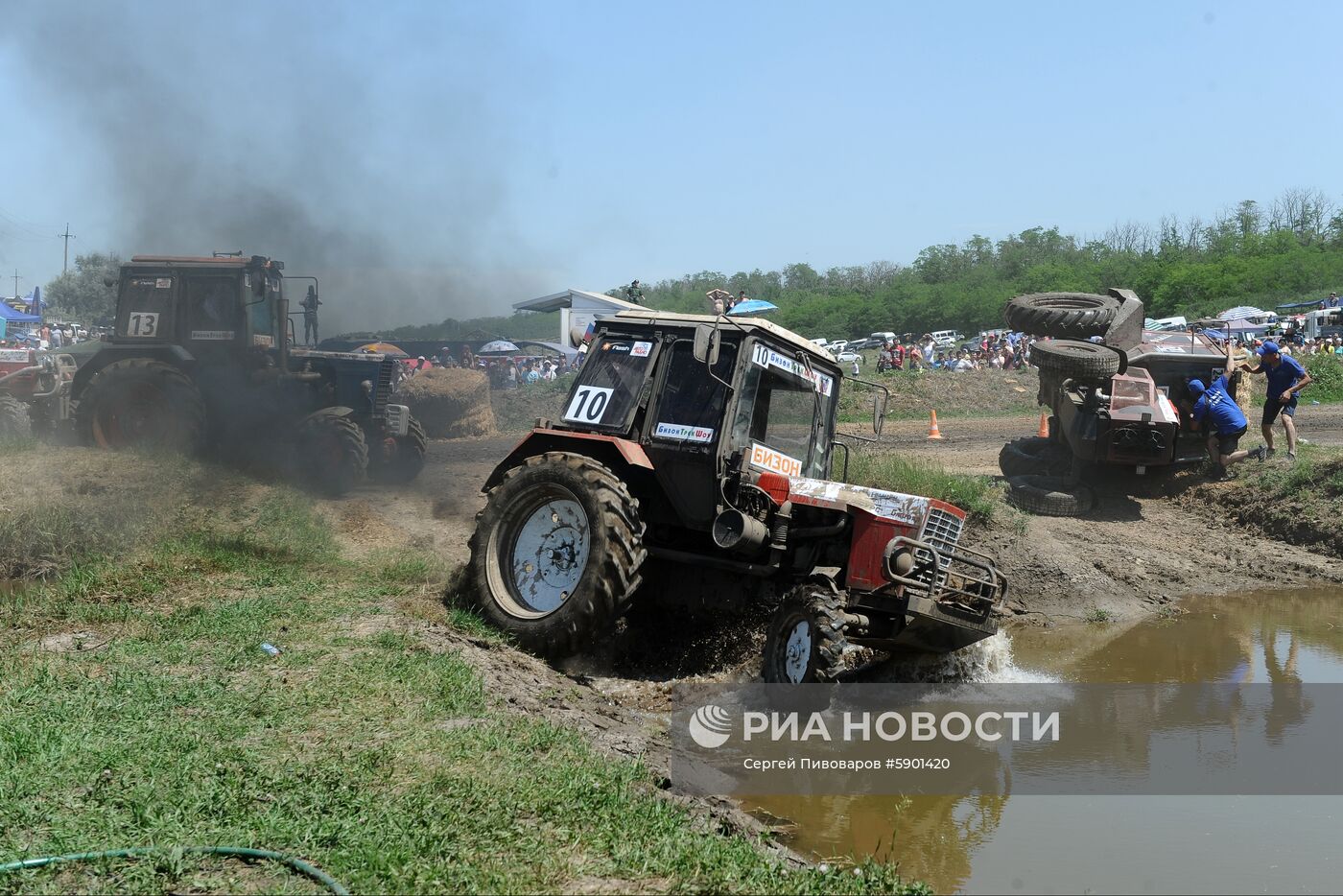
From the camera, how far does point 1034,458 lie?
49.2ft

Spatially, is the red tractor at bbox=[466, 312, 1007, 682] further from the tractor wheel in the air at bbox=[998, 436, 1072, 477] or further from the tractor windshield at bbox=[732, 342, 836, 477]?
the tractor wheel in the air at bbox=[998, 436, 1072, 477]

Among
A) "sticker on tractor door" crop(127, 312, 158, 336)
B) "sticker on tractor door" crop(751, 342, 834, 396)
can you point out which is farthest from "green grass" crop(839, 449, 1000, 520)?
"sticker on tractor door" crop(127, 312, 158, 336)

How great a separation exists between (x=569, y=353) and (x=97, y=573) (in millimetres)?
36385

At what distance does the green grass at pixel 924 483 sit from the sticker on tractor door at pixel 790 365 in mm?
3243

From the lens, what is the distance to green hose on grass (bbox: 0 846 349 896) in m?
3.88

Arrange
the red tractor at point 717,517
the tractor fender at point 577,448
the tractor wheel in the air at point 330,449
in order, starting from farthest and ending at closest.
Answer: the tractor wheel in the air at point 330,449
the tractor fender at point 577,448
the red tractor at point 717,517

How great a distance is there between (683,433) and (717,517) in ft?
2.44

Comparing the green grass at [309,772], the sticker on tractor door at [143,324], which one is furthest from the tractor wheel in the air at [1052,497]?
the sticker on tractor door at [143,324]

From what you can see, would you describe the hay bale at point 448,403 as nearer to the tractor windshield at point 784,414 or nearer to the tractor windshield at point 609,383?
the tractor windshield at point 609,383

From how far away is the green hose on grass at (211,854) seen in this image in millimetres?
3883

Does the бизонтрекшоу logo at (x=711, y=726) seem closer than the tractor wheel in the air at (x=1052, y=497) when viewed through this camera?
Yes

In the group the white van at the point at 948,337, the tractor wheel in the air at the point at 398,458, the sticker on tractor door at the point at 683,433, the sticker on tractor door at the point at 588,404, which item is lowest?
the tractor wheel in the air at the point at 398,458

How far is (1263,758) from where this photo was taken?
6.30m

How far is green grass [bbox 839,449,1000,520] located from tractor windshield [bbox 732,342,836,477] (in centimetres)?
328
